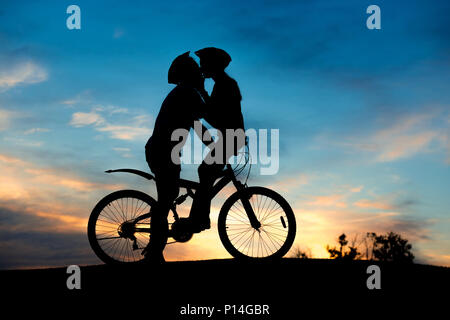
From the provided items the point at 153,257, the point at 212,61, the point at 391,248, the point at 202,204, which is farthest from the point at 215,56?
the point at 391,248

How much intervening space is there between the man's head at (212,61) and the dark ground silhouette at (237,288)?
3156 millimetres

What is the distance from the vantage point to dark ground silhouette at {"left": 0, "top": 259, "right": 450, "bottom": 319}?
5562 mm

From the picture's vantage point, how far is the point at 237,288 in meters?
6.02

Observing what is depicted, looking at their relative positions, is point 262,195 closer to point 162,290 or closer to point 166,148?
point 166,148

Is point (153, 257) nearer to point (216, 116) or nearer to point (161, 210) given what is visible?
point (161, 210)

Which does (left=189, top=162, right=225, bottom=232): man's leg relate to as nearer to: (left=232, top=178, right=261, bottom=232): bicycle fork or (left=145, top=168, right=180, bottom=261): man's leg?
(left=145, top=168, right=180, bottom=261): man's leg

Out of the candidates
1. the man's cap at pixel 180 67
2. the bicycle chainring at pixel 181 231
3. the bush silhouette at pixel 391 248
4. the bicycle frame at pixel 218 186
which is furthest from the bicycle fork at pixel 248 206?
the bush silhouette at pixel 391 248

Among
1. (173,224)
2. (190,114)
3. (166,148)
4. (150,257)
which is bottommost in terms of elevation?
(150,257)
